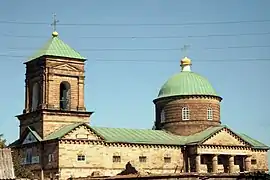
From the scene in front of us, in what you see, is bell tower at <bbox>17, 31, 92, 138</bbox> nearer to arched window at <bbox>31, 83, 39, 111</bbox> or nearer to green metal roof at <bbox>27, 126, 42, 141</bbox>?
arched window at <bbox>31, 83, 39, 111</bbox>

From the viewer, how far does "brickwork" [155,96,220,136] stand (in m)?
59.6

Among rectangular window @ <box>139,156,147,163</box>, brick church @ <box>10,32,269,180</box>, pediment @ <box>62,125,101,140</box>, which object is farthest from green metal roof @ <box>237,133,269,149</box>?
pediment @ <box>62,125,101,140</box>

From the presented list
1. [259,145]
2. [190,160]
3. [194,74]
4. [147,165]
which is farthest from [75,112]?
[259,145]

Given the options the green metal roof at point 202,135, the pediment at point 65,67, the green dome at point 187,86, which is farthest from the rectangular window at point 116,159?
the green dome at point 187,86

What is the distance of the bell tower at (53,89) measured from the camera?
5125 cm

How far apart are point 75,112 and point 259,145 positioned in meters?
20.3

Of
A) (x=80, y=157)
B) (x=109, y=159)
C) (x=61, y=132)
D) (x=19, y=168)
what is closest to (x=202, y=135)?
(x=109, y=159)

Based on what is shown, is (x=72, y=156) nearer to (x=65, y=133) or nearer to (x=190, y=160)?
(x=65, y=133)

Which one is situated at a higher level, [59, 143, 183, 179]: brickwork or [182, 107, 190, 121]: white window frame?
[182, 107, 190, 121]: white window frame

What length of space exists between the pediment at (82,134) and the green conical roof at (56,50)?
708 cm

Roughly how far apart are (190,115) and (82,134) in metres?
14.1

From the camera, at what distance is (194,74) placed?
6322cm

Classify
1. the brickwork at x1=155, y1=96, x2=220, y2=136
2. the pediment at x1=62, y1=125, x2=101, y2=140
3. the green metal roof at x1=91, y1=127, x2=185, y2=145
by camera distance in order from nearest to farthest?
the pediment at x1=62, y1=125, x2=101, y2=140, the green metal roof at x1=91, y1=127, x2=185, y2=145, the brickwork at x1=155, y1=96, x2=220, y2=136

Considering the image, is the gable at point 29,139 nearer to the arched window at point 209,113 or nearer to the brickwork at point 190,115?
the brickwork at point 190,115
